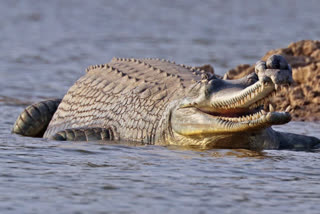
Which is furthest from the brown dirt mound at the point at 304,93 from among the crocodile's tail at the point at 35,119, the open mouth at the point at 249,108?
the open mouth at the point at 249,108

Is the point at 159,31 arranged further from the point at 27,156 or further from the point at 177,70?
the point at 27,156

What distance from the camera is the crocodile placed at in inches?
235

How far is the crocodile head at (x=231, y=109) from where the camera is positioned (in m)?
5.64

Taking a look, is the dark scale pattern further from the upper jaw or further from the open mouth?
the open mouth

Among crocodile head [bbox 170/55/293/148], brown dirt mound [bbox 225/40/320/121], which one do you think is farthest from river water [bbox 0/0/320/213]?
brown dirt mound [bbox 225/40/320/121]

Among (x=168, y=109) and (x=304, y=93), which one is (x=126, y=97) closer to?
(x=168, y=109)

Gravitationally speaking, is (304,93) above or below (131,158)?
above

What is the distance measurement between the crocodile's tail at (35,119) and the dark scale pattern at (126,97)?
190 millimetres

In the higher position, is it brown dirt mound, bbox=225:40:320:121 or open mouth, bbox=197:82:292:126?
brown dirt mound, bbox=225:40:320:121

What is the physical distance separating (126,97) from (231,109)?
167cm

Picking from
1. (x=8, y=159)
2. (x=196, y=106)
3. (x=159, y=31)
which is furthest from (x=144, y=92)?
(x=159, y=31)

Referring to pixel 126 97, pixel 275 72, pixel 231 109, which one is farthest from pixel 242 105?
pixel 126 97

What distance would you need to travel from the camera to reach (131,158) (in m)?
5.98

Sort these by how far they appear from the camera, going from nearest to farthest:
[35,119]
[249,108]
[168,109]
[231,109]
→ [249,108] < [231,109] < [168,109] < [35,119]
